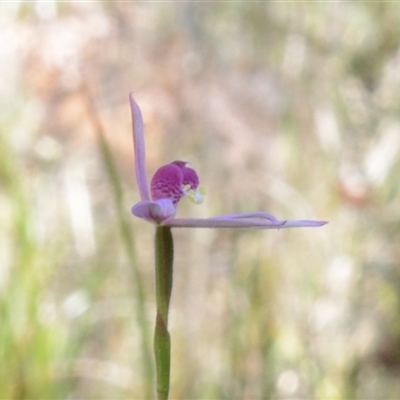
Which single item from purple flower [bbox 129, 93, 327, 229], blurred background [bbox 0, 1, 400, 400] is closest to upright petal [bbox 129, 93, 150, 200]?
purple flower [bbox 129, 93, 327, 229]

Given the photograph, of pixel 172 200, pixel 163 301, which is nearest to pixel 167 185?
pixel 172 200

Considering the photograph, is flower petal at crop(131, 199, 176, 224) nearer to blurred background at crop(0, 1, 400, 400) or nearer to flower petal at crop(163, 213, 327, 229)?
flower petal at crop(163, 213, 327, 229)

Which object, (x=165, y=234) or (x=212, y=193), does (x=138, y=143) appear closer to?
(x=165, y=234)

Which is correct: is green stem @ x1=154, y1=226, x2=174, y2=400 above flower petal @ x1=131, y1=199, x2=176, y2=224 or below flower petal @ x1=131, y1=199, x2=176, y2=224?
below

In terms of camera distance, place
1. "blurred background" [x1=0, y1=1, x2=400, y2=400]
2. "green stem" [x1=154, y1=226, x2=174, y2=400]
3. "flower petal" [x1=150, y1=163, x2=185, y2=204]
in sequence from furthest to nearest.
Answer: "blurred background" [x1=0, y1=1, x2=400, y2=400] → "flower petal" [x1=150, y1=163, x2=185, y2=204] → "green stem" [x1=154, y1=226, x2=174, y2=400]

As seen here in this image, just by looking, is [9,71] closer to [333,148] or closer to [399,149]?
[333,148]
